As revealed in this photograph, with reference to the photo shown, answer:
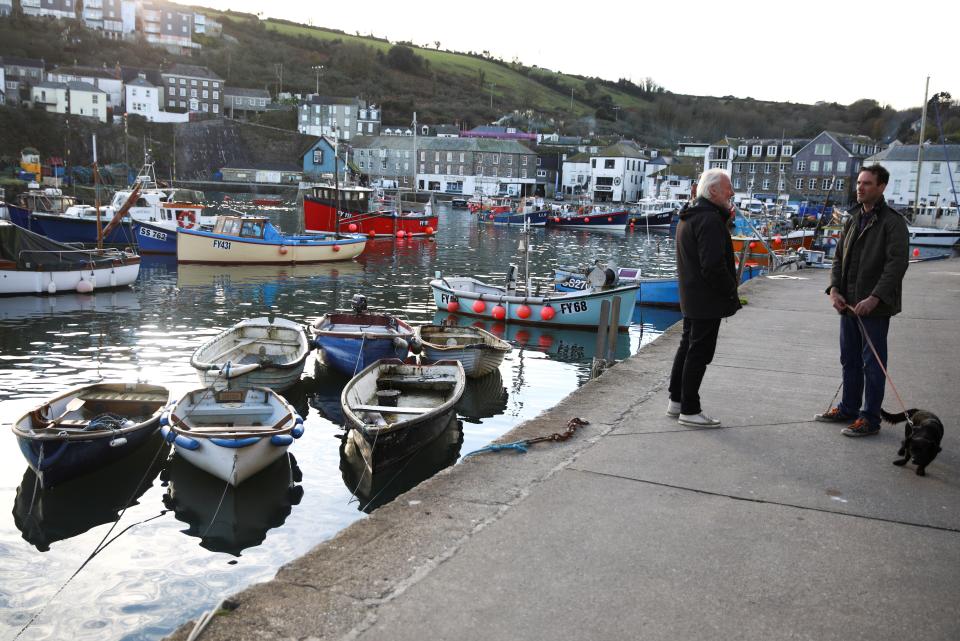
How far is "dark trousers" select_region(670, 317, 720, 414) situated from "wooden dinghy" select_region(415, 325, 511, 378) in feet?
23.8

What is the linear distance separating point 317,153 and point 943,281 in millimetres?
101719

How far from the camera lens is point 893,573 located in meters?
3.95

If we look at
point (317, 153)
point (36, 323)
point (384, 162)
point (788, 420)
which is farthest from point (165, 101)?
point (788, 420)

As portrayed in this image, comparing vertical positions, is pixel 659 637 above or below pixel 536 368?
above

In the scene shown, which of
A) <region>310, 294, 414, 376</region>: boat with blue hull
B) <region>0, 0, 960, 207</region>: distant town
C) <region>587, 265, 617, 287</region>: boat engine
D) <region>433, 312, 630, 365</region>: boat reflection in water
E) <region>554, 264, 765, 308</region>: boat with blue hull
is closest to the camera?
<region>310, 294, 414, 376</region>: boat with blue hull

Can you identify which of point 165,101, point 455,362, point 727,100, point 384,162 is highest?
point 727,100

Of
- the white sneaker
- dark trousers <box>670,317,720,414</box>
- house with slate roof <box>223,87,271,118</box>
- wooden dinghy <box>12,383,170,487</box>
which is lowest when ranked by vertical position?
wooden dinghy <box>12,383,170,487</box>

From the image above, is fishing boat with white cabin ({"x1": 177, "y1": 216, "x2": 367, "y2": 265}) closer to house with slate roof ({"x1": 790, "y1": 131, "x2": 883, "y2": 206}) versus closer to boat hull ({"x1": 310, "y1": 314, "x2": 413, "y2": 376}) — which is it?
boat hull ({"x1": 310, "y1": 314, "x2": 413, "y2": 376})

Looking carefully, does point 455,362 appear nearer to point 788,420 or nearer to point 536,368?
point 536,368

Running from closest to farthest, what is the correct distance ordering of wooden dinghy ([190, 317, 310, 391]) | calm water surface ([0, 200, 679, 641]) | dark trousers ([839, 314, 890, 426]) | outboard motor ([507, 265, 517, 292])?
dark trousers ([839, 314, 890, 426])
calm water surface ([0, 200, 679, 641])
wooden dinghy ([190, 317, 310, 391])
outboard motor ([507, 265, 517, 292])

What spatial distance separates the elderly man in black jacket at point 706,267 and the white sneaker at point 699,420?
0.41 meters

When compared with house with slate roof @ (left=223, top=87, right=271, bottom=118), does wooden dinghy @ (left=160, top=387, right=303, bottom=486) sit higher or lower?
lower

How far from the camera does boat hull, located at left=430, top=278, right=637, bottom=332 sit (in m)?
19.2

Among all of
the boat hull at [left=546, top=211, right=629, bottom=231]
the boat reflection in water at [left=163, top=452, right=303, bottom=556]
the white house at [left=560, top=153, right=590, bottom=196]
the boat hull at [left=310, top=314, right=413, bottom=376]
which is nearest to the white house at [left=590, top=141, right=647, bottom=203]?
the white house at [left=560, top=153, right=590, bottom=196]
